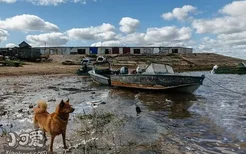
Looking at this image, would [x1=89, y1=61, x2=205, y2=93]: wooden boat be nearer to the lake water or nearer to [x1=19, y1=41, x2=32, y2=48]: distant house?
the lake water

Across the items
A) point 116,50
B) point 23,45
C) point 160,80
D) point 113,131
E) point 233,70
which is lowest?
point 113,131

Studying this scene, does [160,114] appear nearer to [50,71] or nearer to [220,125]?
[220,125]

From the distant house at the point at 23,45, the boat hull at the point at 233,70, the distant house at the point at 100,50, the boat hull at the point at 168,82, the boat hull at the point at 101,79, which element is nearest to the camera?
the boat hull at the point at 168,82

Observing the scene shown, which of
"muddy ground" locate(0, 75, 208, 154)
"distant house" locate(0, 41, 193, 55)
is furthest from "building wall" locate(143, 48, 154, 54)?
"muddy ground" locate(0, 75, 208, 154)

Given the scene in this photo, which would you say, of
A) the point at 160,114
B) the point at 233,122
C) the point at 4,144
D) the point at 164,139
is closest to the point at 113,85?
the point at 160,114

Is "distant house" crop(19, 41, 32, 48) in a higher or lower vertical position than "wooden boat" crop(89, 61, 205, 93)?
higher

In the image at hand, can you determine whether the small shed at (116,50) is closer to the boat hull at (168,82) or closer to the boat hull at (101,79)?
the boat hull at (101,79)

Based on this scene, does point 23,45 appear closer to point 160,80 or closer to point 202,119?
point 160,80

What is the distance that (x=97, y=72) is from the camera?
90.8ft

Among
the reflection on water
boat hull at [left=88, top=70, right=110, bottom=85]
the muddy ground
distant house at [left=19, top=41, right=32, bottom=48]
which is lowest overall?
the reflection on water

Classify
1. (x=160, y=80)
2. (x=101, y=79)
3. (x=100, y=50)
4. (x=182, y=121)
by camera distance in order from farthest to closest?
(x=100, y=50) → (x=101, y=79) → (x=160, y=80) → (x=182, y=121)

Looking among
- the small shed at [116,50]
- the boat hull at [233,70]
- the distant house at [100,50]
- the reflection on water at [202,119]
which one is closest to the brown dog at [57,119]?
the reflection on water at [202,119]

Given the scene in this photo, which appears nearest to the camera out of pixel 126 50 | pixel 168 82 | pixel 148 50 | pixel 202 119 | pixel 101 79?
pixel 202 119

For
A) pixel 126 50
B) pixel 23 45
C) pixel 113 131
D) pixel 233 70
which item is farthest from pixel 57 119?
pixel 126 50
